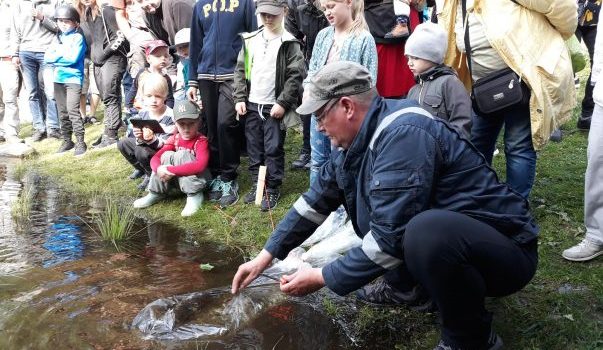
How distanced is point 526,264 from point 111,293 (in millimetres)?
2309

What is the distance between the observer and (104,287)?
347 cm

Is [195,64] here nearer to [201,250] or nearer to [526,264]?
[201,250]

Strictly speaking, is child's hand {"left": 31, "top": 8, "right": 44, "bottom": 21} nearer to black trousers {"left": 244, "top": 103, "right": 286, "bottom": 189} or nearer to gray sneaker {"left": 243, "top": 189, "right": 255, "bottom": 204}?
black trousers {"left": 244, "top": 103, "right": 286, "bottom": 189}

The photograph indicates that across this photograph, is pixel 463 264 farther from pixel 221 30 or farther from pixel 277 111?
pixel 221 30

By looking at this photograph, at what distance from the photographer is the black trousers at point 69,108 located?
7.72 meters

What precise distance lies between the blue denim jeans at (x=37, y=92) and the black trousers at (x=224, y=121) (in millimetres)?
4163

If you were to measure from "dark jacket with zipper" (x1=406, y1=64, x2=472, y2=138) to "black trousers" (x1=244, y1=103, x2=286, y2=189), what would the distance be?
1520 millimetres

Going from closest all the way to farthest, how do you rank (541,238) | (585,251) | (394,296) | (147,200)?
(394,296), (585,251), (541,238), (147,200)

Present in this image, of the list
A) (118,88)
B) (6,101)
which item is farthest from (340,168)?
(6,101)

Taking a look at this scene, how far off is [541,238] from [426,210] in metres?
1.86

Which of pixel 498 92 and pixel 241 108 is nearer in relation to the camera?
pixel 498 92

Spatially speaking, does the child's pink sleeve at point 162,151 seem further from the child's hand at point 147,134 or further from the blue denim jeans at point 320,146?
the blue denim jeans at point 320,146

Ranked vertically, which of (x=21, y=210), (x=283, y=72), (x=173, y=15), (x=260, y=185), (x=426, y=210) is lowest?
(x=21, y=210)

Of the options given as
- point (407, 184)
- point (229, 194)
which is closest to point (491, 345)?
point (407, 184)
